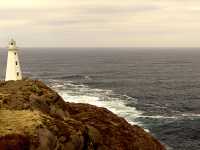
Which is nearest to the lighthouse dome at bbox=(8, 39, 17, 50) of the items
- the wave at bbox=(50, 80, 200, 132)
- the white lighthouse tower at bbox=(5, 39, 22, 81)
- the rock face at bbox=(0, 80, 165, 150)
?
the white lighthouse tower at bbox=(5, 39, 22, 81)

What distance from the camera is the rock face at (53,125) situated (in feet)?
83.1

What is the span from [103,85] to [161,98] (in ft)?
90.0

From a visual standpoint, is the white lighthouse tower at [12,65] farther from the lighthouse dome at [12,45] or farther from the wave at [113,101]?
the wave at [113,101]

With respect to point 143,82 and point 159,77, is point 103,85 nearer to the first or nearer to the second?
point 143,82

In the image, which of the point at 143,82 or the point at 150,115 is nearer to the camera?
the point at 150,115

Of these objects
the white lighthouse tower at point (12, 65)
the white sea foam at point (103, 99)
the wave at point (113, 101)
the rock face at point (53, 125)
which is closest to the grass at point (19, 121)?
the rock face at point (53, 125)

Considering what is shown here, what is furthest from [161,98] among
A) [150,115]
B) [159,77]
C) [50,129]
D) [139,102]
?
[50,129]

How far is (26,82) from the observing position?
39031mm

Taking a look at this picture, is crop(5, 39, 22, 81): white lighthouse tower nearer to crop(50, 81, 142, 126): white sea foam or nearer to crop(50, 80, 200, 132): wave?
crop(50, 80, 200, 132): wave

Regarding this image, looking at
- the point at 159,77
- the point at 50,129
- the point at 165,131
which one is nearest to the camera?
the point at 50,129

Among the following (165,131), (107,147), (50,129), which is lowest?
(165,131)

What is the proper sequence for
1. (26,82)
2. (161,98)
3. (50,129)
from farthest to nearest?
1. (161,98)
2. (26,82)
3. (50,129)

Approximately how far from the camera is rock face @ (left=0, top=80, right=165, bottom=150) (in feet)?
83.1

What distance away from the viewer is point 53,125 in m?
27.6
